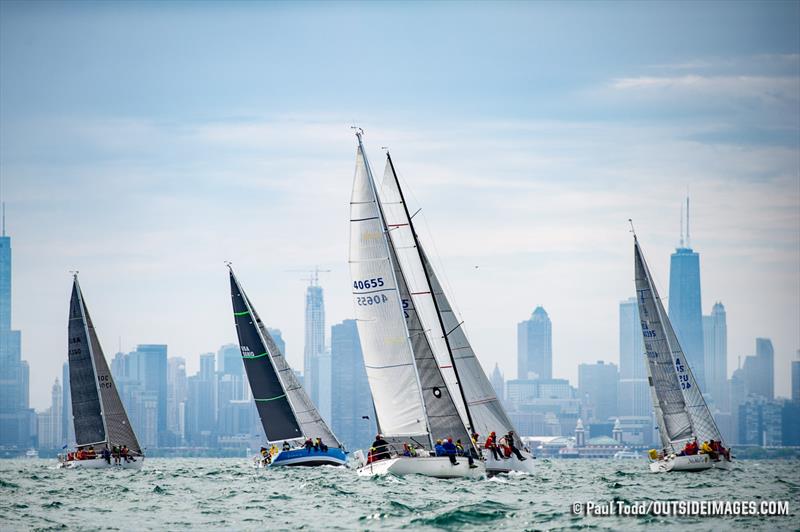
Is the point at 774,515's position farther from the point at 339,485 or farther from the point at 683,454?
the point at 683,454

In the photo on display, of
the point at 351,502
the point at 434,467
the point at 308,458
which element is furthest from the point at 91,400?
the point at 351,502

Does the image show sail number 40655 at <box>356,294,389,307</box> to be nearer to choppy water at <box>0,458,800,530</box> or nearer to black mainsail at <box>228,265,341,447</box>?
choppy water at <box>0,458,800,530</box>

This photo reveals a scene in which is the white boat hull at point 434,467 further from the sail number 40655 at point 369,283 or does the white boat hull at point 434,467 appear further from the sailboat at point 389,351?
the sail number 40655 at point 369,283

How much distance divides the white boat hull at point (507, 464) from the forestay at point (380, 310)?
13.1ft

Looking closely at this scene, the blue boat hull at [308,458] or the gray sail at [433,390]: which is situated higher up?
the gray sail at [433,390]

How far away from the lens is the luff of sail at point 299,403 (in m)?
66.2

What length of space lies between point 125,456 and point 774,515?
40.5 metres

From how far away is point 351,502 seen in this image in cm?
3959

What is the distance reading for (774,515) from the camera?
3553cm

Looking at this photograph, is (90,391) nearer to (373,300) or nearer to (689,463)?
(373,300)

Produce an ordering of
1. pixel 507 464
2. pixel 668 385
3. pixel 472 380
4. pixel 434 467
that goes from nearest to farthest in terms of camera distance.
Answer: pixel 434 467 → pixel 507 464 → pixel 472 380 → pixel 668 385

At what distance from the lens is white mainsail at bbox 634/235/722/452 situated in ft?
205

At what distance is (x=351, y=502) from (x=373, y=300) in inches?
359

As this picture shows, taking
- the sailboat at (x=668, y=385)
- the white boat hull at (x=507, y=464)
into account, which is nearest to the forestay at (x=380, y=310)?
the white boat hull at (x=507, y=464)
